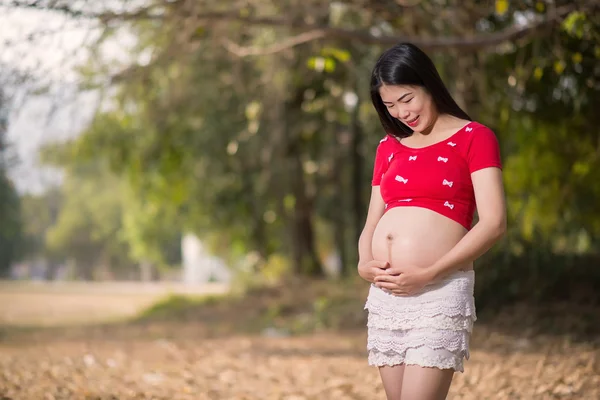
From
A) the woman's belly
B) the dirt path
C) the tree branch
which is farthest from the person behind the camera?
the tree branch

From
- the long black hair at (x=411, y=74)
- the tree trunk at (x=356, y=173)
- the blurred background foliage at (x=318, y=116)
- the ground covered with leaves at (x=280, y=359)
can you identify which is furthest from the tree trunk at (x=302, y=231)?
the long black hair at (x=411, y=74)

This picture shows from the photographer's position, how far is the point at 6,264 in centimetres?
5369

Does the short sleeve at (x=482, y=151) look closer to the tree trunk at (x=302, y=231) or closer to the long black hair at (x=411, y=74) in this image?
the long black hair at (x=411, y=74)

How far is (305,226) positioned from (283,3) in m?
9.63

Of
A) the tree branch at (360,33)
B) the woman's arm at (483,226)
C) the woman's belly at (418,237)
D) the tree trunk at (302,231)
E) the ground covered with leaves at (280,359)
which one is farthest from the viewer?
the tree trunk at (302,231)

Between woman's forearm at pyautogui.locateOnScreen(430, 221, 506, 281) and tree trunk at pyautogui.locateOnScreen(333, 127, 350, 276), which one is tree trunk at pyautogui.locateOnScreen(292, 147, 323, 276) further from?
woman's forearm at pyautogui.locateOnScreen(430, 221, 506, 281)

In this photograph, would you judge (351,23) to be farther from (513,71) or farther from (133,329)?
(133,329)

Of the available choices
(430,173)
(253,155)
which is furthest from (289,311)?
(430,173)

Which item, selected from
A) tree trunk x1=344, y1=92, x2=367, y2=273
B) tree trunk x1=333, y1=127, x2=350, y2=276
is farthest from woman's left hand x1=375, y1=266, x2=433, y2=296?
tree trunk x1=333, y1=127, x2=350, y2=276

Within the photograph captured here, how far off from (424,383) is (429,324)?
0.21 metres

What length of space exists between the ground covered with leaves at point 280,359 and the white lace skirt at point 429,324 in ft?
9.75

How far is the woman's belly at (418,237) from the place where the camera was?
2977mm

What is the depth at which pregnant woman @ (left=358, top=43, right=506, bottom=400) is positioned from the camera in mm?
2904

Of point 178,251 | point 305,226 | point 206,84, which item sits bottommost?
point 178,251
